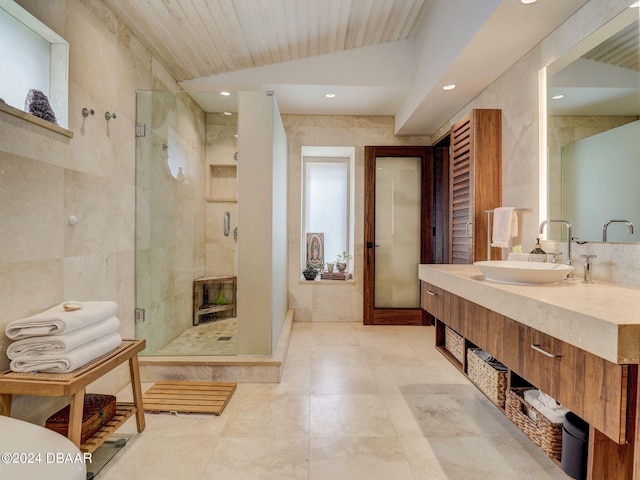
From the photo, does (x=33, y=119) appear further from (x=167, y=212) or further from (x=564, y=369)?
(x=564, y=369)

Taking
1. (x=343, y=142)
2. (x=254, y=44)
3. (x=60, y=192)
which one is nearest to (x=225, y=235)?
(x=60, y=192)

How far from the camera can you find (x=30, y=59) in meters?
1.61

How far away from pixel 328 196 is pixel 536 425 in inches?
131

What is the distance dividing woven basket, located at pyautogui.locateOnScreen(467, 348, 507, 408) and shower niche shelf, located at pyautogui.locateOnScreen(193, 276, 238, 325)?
1.78 meters

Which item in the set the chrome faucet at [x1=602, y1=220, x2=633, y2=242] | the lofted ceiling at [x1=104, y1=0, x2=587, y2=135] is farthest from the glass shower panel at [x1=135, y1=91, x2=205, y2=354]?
the chrome faucet at [x1=602, y1=220, x2=633, y2=242]

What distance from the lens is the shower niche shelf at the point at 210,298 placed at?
2.77 metres

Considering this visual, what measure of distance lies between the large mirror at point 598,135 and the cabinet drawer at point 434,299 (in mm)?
728

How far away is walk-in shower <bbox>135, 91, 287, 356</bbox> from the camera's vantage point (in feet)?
7.95

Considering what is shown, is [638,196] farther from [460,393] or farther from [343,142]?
[343,142]

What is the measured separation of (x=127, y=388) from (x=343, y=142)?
3.11 meters

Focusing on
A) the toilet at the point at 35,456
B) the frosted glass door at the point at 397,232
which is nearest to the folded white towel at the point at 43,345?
the toilet at the point at 35,456

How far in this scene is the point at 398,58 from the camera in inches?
123

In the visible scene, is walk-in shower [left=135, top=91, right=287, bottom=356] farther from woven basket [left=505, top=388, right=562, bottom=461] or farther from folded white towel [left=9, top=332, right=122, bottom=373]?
woven basket [left=505, top=388, right=562, bottom=461]

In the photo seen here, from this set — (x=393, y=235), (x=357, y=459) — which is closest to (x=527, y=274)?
(x=357, y=459)
